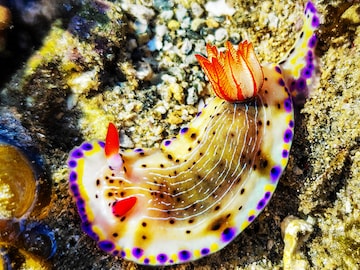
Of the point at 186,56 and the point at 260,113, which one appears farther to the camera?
the point at 186,56

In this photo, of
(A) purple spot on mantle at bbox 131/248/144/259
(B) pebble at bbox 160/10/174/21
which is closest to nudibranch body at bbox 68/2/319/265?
(A) purple spot on mantle at bbox 131/248/144/259

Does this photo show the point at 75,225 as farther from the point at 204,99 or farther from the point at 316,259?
the point at 316,259

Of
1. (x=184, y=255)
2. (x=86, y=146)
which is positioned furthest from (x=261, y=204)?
(x=86, y=146)

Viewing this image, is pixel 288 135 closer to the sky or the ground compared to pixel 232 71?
closer to the ground

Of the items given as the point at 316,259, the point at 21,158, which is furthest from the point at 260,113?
the point at 21,158

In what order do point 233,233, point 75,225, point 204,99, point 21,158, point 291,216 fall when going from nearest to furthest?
point 21,158, point 75,225, point 233,233, point 291,216, point 204,99

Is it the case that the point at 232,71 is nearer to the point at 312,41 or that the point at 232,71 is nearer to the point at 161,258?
the point at 312,41

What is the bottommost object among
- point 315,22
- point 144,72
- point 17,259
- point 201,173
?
point 17,259
